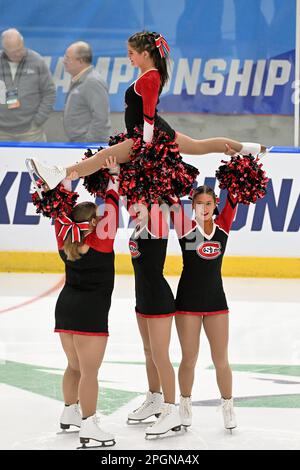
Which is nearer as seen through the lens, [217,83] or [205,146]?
[205,146]

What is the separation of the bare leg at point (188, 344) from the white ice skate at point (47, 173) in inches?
36.3

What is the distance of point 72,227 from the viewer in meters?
5.04

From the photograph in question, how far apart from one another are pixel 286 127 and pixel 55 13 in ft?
8.58

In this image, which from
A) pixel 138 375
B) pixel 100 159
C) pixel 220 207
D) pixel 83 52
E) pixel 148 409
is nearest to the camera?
pixel 100 159

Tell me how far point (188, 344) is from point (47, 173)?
1109mm

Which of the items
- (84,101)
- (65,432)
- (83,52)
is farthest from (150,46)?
(83,52)

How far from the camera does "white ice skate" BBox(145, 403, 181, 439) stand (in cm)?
520

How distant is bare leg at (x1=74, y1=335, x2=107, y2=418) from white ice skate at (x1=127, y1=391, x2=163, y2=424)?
0.50m

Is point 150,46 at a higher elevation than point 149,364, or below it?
higher

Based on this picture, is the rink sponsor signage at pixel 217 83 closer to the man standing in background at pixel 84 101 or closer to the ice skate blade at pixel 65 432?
the man standing in background at pixel 84 101

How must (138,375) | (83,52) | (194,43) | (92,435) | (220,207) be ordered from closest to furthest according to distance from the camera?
(92,435) < (138,375) < (220,207) < (83,52) < (194,43)

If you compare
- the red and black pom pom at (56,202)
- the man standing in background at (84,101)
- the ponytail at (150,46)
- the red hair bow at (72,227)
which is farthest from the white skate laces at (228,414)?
the man standing in background at (84,101)

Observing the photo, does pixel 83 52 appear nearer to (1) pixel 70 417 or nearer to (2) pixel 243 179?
(2) pixel 243 179

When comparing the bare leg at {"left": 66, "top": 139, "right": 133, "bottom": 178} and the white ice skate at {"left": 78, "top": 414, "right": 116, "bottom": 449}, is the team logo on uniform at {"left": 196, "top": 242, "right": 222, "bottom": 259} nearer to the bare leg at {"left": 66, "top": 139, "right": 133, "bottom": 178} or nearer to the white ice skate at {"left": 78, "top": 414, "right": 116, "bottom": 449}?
the bare leg at {"left": 66, "top": 139, "right": 133, "bottom": 178}
